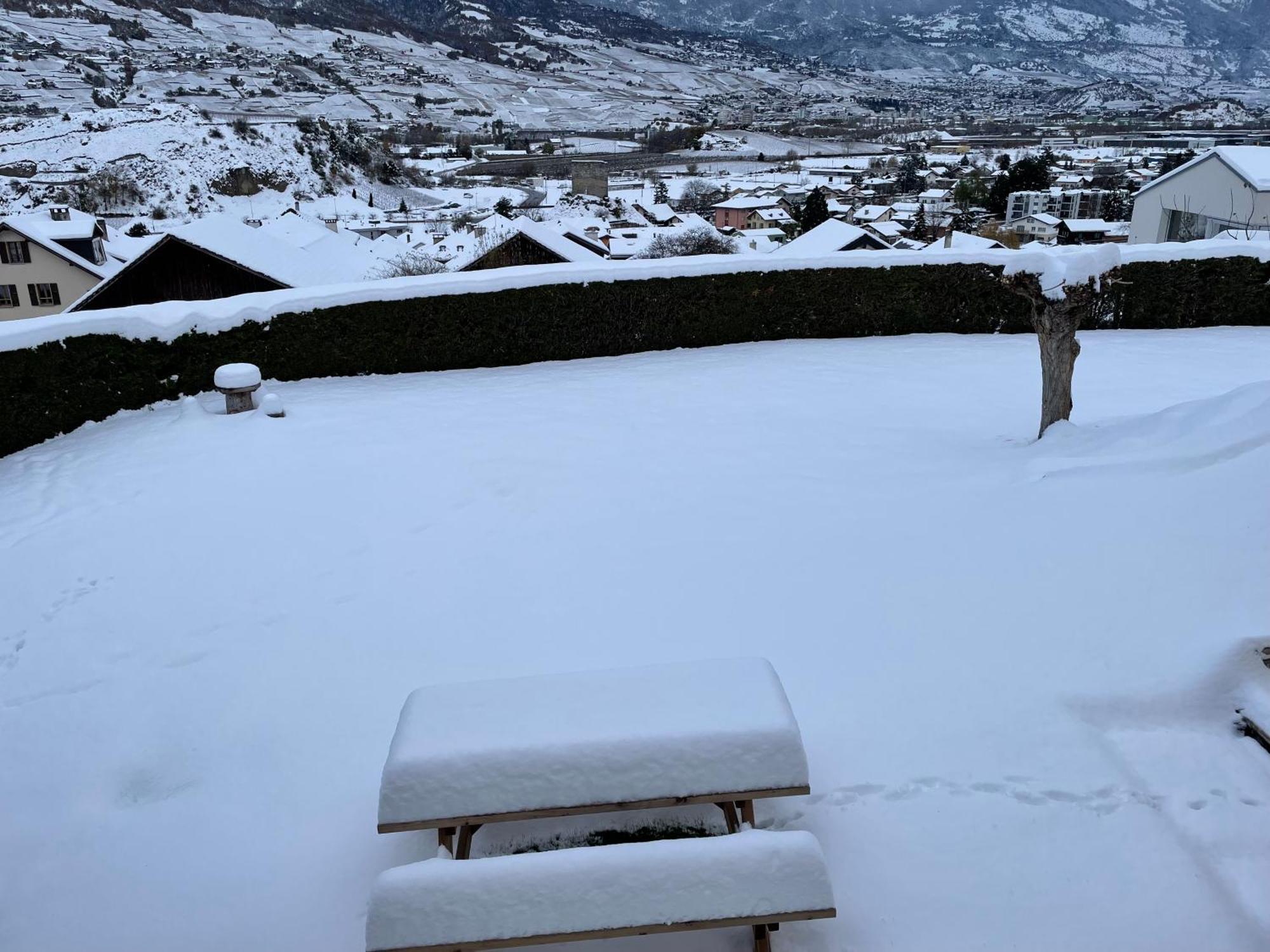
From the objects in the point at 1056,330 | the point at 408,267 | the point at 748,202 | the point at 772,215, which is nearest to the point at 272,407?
the point at 1056,330

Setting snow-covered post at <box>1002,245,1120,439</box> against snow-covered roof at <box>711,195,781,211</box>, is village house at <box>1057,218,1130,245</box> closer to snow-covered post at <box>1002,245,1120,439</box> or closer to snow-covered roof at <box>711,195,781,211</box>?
snow-covered roof at <box>711,195,781,211</box>

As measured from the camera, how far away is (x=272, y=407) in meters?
8.91

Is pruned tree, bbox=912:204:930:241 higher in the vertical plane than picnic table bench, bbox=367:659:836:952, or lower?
higher

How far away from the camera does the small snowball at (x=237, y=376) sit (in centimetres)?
884

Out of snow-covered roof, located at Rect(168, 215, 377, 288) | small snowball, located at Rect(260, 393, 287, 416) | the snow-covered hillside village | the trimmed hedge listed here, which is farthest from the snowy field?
snow-covered roof, located at Rect(168, 215, 377, 288)

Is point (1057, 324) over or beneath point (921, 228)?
beneath

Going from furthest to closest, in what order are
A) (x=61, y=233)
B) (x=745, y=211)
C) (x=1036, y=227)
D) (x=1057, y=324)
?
(x=745, y=211), (x=1036, y=227), (x=61, y=233), (x=1057, y=324)

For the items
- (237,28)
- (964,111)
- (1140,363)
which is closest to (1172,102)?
(964,111)

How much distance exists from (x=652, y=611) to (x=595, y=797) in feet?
6.68

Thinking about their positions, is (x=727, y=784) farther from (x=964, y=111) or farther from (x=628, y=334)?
(x=964, y=111)

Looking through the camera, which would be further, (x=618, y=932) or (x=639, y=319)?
(x=639, y=319)

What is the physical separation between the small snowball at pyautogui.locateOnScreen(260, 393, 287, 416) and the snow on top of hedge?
1602 mm

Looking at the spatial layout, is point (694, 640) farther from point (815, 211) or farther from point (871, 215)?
point (871, 215)

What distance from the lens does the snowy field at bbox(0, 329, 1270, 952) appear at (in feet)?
9.17
